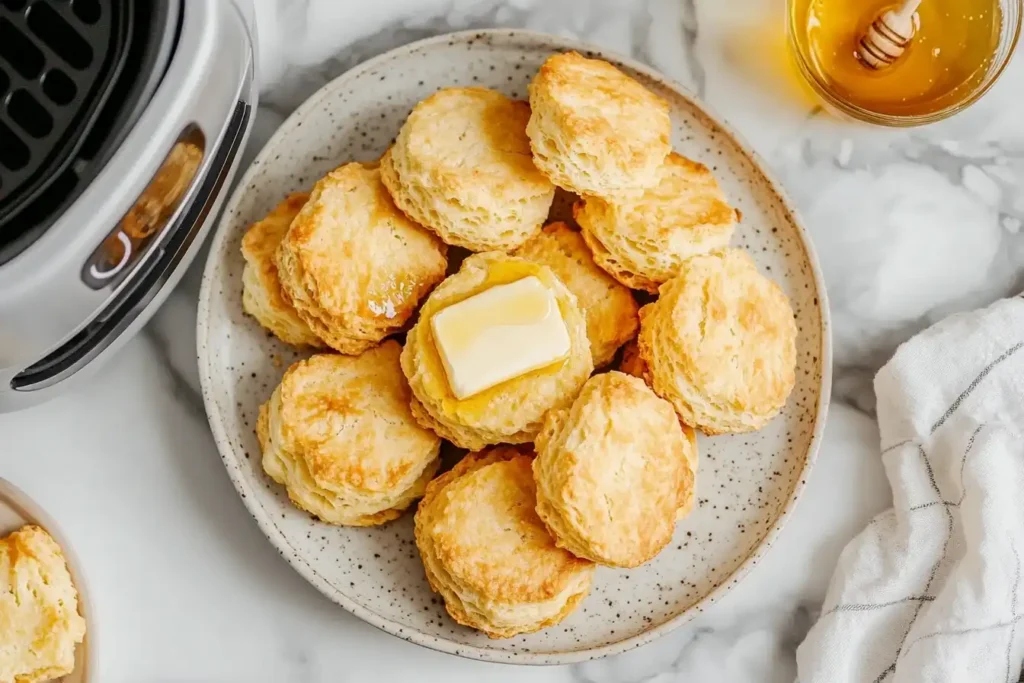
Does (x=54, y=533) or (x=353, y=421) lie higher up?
(x=353, y=421)

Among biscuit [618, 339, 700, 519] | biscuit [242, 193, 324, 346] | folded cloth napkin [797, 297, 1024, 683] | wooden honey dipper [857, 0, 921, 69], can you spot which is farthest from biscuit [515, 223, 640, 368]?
wooden honey dipper [857, 0, 921, 69]

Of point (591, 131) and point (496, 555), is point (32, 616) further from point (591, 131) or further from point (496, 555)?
point (591, 131)

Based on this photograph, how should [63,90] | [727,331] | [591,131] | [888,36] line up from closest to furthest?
[63,90] < [591,131] < [727,331] < [888,36]

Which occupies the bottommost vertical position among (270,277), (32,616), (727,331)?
(32,616)

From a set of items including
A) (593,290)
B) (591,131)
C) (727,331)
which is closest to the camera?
(591,131)

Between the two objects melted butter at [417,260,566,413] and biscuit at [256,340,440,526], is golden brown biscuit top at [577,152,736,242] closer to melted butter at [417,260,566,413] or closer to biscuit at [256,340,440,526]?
melted butter at [417,260,566,413]

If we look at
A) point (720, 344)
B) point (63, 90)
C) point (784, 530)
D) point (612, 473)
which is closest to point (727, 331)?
point (720, 344)
